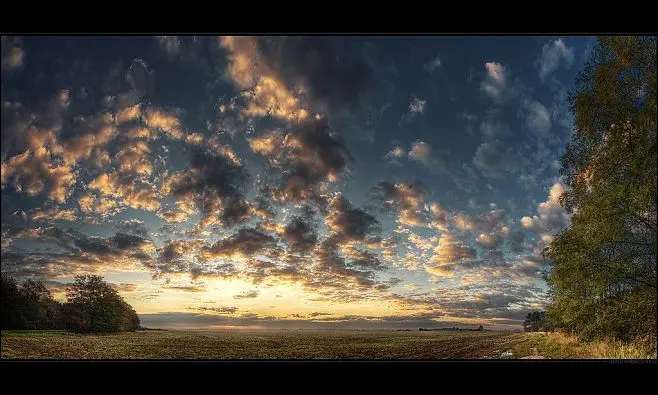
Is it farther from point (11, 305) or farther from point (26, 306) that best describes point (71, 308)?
point (11, 305)

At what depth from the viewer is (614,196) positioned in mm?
10930

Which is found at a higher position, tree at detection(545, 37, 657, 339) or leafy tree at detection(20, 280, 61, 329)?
tree at detection(545, 37, 657, 339)

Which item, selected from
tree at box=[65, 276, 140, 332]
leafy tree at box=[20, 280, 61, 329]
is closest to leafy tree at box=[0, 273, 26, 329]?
leafy tree at box=[20, 280, 61, 329]

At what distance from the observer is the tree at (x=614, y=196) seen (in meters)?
10.6

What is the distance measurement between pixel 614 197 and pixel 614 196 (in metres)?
0.06

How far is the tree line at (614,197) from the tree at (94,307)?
1444 inches

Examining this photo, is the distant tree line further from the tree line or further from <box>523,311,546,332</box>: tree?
the tree line

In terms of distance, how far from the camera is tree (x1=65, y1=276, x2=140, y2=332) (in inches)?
1483

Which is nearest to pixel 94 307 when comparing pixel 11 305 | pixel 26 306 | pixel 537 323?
pixel 26 306

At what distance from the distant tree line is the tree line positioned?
32.1 meters

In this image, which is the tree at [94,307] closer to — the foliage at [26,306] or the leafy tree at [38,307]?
the leafy tree at [38,307]
